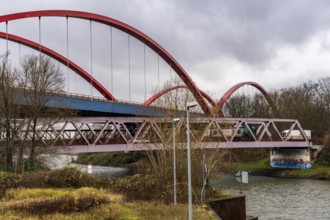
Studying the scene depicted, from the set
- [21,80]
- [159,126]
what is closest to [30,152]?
[21,80]

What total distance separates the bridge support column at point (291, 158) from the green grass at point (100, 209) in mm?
57452

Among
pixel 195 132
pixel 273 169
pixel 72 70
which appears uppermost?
pixel 72 70

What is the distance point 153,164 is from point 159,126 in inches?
137

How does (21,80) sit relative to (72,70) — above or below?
below

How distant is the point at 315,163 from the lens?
74.6 m

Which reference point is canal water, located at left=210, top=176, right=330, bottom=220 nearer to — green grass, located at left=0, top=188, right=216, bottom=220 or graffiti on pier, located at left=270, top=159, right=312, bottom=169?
green grass, located at left=0, top=188, right=216, bottom=220

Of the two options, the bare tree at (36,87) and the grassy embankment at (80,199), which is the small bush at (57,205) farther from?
the bare tree at (36,87)

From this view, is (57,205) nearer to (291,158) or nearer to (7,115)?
(7,115)

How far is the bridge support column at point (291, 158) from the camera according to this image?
75.2m

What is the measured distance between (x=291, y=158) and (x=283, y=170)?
420 centimetres

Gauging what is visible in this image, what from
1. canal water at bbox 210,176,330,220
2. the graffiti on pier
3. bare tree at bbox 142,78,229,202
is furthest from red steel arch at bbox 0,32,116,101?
bare tree at bbox 142,78,229,202

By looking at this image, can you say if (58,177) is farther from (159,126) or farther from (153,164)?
(159,126)

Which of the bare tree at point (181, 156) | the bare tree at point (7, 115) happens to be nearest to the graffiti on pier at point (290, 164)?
the bare tree at point (181, 156)

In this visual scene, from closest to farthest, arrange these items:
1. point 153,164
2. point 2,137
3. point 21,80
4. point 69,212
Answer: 1. point 69,212
2. point 153,164
3. point 2,137
4. point 21,80
